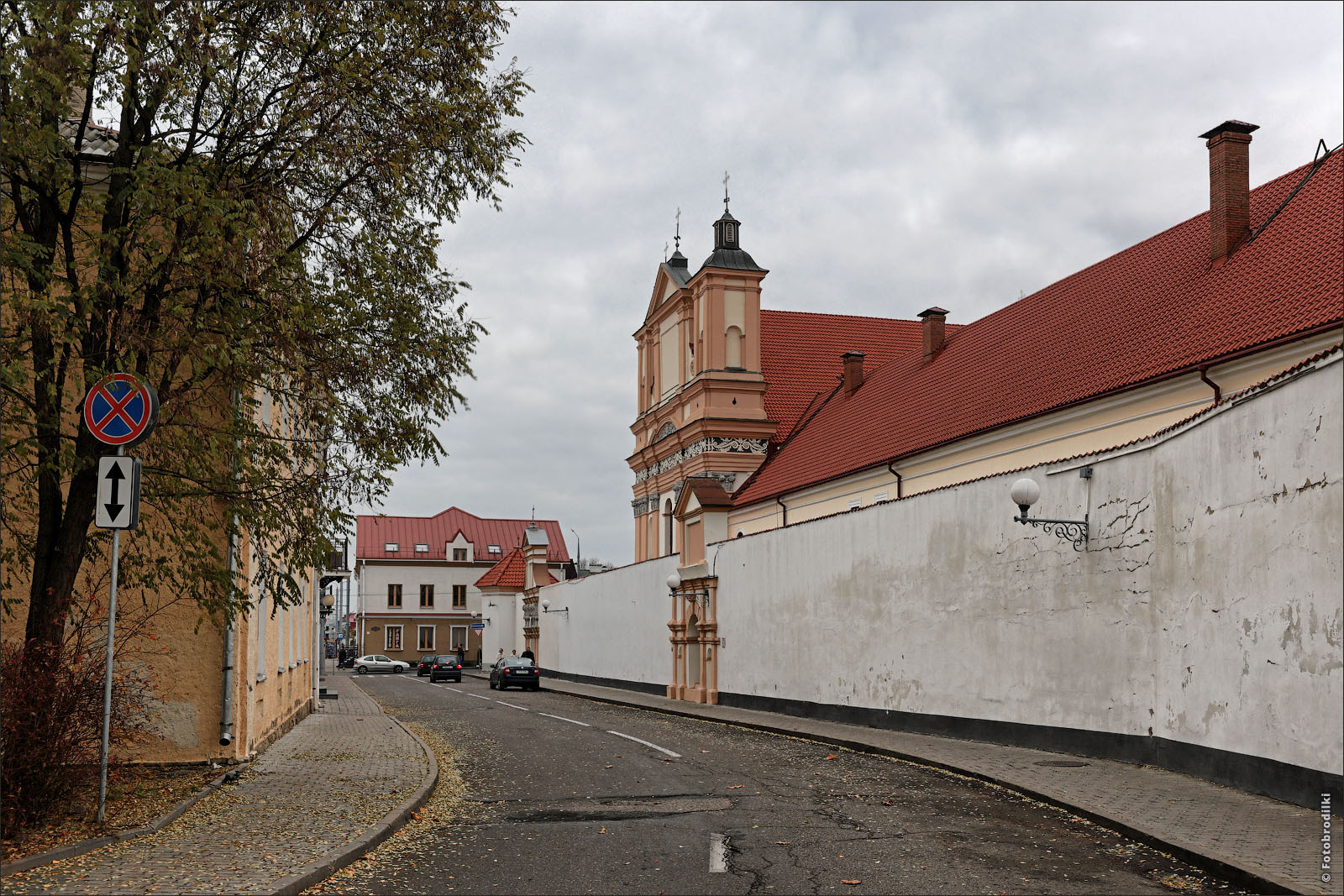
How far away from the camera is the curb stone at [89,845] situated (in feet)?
27.6

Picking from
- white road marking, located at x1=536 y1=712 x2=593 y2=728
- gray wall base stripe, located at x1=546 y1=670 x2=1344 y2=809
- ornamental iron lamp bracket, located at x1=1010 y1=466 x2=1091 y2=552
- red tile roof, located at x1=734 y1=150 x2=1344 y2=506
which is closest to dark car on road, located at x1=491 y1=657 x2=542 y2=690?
red tile roof, located at x1=734 y1=150 x2=1344 y2=506

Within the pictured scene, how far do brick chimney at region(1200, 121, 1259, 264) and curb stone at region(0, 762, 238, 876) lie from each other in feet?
64.2

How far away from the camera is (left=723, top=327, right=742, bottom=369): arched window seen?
43.6m

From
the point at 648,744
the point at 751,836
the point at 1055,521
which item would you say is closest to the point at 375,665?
the point at 648,744

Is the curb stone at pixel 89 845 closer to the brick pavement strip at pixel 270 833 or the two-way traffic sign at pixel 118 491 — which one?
the brick pavement strip at pixel 270 833

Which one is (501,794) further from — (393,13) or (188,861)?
(393,13)

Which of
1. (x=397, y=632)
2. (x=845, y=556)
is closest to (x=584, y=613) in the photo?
(x=845, y=556)

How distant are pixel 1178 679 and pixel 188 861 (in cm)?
981

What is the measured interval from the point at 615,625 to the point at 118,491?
35570mm

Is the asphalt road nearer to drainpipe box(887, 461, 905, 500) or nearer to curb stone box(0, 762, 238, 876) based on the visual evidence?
curb stone box(0, 762, 238, 876)

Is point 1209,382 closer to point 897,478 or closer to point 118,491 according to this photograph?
point 897,478

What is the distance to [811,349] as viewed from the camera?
46.5m

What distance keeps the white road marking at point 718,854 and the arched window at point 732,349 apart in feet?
111

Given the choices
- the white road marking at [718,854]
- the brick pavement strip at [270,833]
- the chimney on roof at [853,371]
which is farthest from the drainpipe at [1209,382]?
the chimney on roof at [853,371]
